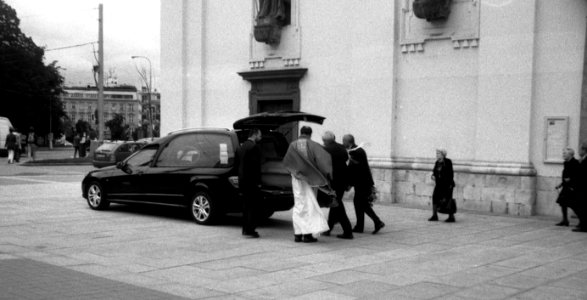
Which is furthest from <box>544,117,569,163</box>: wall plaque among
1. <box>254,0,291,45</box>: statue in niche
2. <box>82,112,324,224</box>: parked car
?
<box>254,0,291,45</box>: statue in niche

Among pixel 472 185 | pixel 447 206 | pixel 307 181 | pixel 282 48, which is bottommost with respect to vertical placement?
pixel 447 206

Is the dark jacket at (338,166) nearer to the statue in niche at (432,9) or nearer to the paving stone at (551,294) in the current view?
the paving stone at (551,294)

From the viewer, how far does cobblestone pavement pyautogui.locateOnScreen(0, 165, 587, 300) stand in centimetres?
611

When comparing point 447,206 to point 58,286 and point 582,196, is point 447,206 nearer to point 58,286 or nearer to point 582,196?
point 582,196

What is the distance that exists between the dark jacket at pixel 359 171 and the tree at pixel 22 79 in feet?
145

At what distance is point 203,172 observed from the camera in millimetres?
10680

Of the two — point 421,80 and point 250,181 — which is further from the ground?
point 421,80

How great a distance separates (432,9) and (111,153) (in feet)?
55.2

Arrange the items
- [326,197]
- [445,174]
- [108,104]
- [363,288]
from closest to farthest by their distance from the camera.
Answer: [363,288], [326,197], [445,174], [108,104]

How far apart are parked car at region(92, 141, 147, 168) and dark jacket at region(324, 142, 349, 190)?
56.6 ft

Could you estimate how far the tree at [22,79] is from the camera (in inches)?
1879

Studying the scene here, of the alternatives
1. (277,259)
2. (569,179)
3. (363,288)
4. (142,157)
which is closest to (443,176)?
(569,179)

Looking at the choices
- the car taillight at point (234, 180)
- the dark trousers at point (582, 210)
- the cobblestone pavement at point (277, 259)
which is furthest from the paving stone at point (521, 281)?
the car taillight at point (234, 180)

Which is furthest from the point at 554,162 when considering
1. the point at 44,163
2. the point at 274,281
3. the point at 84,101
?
the point at 84,101
